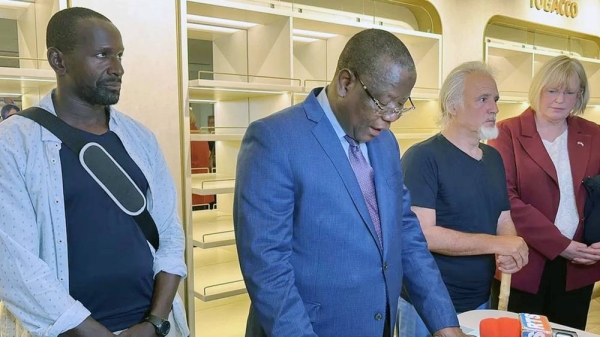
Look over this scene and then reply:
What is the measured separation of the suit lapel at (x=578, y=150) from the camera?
2.20 metres

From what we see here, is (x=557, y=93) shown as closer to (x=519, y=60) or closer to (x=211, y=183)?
(x=211, y=183)

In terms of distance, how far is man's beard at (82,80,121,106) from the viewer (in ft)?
4.59

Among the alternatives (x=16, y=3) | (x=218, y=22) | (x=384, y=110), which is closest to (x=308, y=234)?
(x=384, y=110)

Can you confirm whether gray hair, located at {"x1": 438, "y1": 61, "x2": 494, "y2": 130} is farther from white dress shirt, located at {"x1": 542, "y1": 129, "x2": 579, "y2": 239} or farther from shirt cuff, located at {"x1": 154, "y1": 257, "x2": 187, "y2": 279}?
shirt cuff, located at {"x1": 154, "y1": 257, "x2": 187, "y2": 279}

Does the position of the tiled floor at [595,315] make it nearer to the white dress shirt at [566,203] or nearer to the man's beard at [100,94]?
the white dress shirt at [566,203]

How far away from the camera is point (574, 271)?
218 centimetres

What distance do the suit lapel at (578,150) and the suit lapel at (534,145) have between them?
10 cm

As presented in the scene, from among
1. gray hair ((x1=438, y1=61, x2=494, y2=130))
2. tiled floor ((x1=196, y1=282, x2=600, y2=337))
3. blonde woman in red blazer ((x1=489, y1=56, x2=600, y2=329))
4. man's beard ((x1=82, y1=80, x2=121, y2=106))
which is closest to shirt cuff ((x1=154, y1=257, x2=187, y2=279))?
man's beard ((x1=82, y1=80, x2=121, y2=106))

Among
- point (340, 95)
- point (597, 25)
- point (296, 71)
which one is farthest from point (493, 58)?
point (340, 95)

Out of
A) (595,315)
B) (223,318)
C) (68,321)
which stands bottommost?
(595,315)

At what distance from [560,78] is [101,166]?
189cm

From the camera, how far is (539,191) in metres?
2.20

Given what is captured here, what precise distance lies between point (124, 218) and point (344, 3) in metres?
2.55

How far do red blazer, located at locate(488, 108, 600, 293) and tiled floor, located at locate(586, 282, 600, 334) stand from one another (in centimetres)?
189
